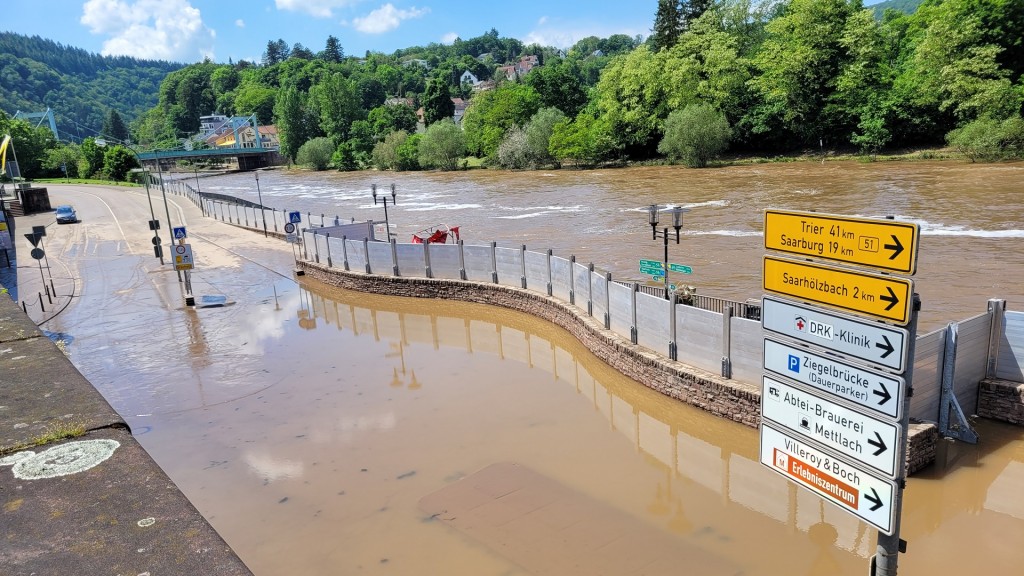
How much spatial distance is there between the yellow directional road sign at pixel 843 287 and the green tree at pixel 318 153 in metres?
114

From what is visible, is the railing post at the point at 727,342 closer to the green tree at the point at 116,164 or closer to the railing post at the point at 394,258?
the railing post at the point at 394,258

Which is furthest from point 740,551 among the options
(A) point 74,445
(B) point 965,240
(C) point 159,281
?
(C) point 159,281

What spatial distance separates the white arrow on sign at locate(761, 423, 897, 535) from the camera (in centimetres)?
365

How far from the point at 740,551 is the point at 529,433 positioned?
4.57 metres

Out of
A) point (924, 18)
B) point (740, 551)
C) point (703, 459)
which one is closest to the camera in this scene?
point (740, 551)

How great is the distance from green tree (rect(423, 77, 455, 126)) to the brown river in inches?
3599

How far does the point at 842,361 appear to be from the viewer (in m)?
3.86

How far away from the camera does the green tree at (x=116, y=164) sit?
314 feet

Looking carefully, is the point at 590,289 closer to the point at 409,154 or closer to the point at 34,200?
the point at 34,200

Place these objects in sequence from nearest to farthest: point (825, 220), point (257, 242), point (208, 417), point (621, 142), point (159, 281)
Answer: point (825, 220)
point (208, 417)
point (159, 281)
point (257, 242)
point (621, 142)

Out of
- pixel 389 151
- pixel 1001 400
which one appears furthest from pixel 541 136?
pixel 1001 400

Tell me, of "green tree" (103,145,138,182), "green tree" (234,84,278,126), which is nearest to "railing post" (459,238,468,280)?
"green tree" (103,145,138,182)

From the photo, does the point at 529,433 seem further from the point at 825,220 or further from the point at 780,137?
the point at 780,137

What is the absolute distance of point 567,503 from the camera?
9.77 m
